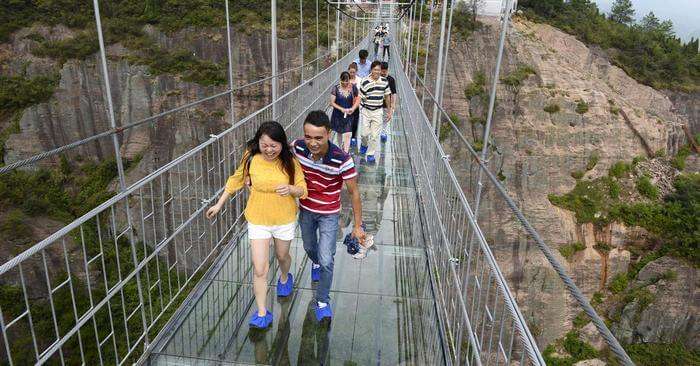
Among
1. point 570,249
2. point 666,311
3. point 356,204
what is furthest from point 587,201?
point 356,204

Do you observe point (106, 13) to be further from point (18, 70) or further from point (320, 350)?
point (320, 350)

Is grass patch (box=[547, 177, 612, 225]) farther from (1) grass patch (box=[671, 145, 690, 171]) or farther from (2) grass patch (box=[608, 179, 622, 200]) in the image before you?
(1) grass patch (box=[671, 145, 690, 171])

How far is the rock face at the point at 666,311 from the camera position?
76.5ft

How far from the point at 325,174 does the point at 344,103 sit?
285 cm

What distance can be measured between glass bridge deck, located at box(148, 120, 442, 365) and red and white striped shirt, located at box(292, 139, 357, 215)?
0.70 metres

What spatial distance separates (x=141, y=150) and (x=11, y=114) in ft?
27.7

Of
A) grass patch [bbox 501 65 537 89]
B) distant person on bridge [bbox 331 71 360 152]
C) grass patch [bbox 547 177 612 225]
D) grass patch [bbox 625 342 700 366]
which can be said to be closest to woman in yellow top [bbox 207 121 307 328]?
distant person on bridge [bbox 331 71 360 152]

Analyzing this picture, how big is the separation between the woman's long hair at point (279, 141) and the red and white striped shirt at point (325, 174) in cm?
10

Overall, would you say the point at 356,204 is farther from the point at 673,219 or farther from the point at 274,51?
the point at 673,219

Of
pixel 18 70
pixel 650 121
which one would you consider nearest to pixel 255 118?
pixel 650 121

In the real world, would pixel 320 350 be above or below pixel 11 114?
above

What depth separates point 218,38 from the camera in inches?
1204

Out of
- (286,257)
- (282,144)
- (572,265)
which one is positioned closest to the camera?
(282,144)

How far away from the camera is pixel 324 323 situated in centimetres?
276
